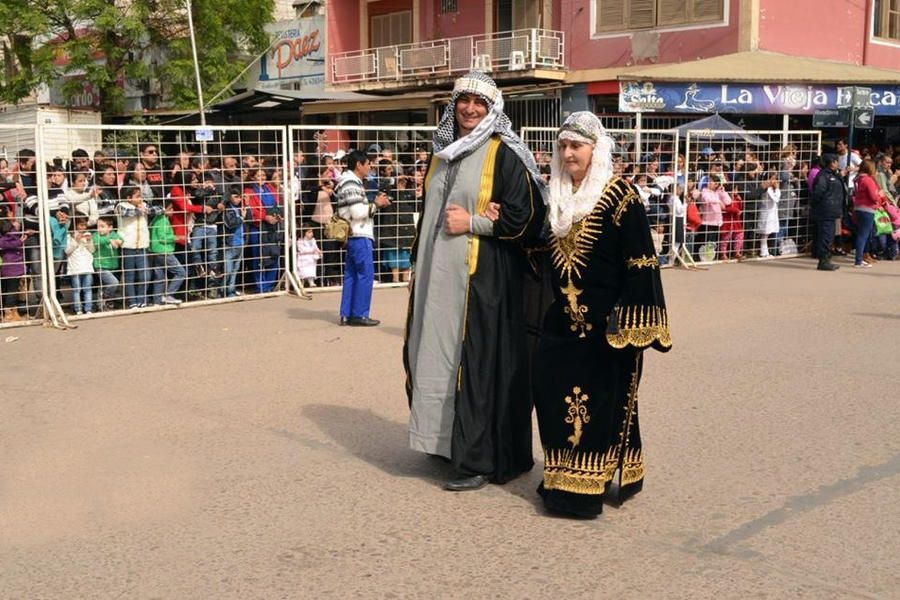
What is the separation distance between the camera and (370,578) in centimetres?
422

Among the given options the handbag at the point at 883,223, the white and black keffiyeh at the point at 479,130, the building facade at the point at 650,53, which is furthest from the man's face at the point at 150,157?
the handbag at the point at 883,223

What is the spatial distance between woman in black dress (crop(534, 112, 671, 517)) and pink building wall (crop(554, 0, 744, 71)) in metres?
20.6

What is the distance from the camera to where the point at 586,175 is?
16.2 feet

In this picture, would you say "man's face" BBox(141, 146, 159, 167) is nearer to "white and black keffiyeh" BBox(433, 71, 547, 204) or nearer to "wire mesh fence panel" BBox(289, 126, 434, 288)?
"wire mesh fence panel" BBox(289, 126, 434, 288)

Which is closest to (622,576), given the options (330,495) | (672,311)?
(330,495)

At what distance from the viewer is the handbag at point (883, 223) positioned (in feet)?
56.0

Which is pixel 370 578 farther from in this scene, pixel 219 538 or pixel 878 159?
pixel 878 159

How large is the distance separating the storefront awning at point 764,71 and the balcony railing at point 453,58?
9.61ft

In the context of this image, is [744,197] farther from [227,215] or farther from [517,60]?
[517,60]

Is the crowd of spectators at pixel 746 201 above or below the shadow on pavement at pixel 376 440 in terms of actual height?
above

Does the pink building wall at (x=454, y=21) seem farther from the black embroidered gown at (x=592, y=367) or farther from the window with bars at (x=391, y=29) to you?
the black embroidered gown at (x=592, y=367)

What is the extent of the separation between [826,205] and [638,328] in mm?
12221

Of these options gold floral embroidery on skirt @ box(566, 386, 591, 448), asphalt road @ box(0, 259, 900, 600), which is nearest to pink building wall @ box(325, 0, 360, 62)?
asphalt road @ box(0, 259, 900, 600)

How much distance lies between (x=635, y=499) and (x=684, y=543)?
0.65 m
